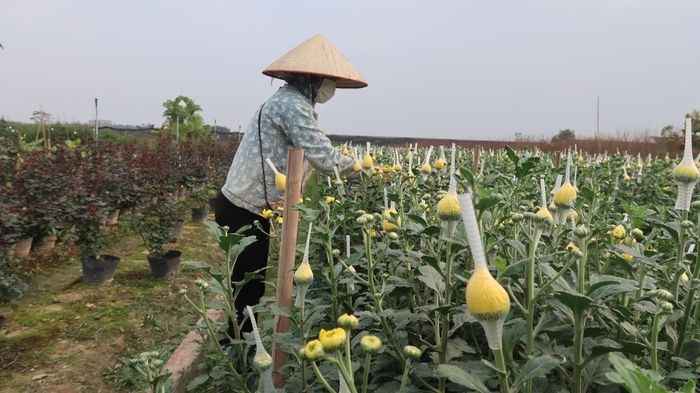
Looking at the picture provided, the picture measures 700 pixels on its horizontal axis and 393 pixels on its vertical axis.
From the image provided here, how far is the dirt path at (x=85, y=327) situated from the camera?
2.64 metres

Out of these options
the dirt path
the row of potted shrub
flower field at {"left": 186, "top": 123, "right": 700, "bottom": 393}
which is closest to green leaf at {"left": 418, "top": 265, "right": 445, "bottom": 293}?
flower field at {"left": 186, "top": 123, "right": 700, "bottom": 393}

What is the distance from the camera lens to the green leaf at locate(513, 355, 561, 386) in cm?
75

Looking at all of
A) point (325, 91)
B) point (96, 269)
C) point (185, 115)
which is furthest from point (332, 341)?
point (185, 115)

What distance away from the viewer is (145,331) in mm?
3232

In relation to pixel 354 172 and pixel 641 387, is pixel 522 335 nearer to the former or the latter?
pixel 641 387

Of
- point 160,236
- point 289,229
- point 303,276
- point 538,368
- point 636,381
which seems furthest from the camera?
point 160,236

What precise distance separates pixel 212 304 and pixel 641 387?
49.8 inches

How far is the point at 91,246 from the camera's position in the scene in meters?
3.98

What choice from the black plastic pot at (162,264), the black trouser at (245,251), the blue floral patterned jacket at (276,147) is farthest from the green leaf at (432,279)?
the black plastic pot at (162,264)

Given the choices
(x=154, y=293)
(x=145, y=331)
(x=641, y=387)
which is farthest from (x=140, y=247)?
(x=641, y=387)

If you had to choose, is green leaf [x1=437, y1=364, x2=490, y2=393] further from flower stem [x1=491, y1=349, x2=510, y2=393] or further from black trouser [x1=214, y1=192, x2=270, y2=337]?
black trouser [x1=214, y1=192, x2=270, y2=337]

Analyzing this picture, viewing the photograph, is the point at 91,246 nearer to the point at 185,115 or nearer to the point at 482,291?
the point at 482,291

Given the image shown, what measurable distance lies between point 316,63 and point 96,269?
2605 mm

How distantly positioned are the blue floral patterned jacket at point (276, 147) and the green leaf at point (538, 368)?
1759mm
